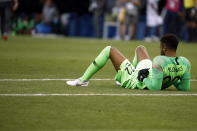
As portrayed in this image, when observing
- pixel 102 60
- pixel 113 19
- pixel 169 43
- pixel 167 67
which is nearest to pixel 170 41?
pixel 169 43

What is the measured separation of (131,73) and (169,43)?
93cm

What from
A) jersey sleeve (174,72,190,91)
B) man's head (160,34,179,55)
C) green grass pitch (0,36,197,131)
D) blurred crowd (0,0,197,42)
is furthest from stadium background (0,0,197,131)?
blurred crowd (0,0,197,42)

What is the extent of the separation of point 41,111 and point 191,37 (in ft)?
83.8

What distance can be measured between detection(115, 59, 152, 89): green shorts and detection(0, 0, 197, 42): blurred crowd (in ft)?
63.9

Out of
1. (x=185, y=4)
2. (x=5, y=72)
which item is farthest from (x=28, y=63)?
(x=185, y=4)

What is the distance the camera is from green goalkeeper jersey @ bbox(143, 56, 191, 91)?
1177 centimetres

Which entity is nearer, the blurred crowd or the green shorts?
the green shorts

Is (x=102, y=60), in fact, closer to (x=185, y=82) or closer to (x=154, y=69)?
(x=154, y=69)

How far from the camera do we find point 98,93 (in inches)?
463

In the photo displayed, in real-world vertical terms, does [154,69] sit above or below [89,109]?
above

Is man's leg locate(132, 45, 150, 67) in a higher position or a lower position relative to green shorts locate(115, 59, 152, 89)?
higher

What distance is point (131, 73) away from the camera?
40.3 feet

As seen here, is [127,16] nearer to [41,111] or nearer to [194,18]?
[194,18]

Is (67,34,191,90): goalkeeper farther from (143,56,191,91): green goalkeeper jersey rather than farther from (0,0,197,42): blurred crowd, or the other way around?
(0,0,197,42): blurred crowd
